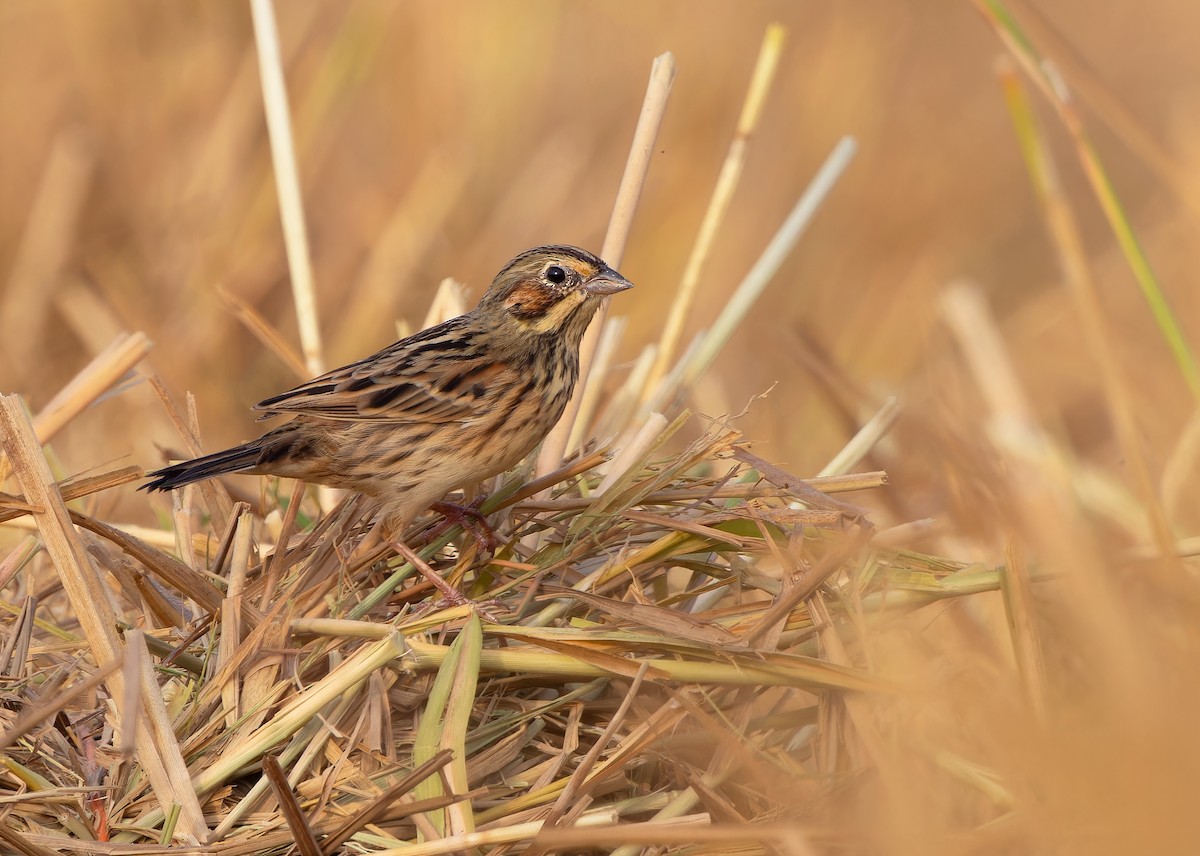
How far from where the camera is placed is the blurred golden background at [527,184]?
21.9 feet

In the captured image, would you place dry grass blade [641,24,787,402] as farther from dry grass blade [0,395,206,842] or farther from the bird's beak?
dry grass blade [0,395,206,842]

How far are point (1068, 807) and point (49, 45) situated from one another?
6.30 metres

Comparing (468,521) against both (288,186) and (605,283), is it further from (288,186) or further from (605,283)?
(288,186)

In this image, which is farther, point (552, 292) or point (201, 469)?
point (552, 292)

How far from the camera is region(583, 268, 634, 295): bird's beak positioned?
4.24m

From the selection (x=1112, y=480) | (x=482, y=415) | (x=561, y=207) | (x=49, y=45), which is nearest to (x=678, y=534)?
(x=482, y=415)

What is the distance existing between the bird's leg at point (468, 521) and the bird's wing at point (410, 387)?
31 cm

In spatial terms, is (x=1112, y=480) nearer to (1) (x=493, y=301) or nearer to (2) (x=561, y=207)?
(1) (x=493, y=301)

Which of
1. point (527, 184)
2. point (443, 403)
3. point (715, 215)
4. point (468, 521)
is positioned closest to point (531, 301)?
point (443, 403)

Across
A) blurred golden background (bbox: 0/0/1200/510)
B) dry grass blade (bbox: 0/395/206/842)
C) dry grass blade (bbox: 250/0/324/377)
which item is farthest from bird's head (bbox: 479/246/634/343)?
blurred golden background (bbox: 0/0/1200/510)

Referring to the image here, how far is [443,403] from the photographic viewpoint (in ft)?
13.5

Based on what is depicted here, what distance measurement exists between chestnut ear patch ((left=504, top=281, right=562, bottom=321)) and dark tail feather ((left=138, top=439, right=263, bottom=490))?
3.30 ft

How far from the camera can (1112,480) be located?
4.67 meters

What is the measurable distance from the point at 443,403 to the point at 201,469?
739mm
